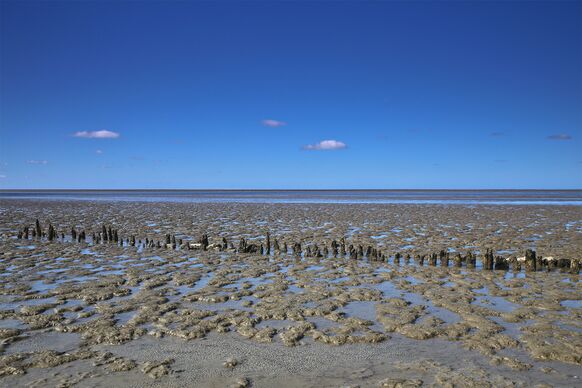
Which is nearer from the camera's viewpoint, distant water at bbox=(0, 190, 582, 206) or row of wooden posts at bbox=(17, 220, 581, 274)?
row of wooden posts at bbox=(17, 220, 581, 274)

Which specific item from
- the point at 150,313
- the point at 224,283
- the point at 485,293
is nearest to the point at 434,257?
the point at 485,293

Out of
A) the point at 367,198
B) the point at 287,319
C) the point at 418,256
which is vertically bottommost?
the point at 287,319

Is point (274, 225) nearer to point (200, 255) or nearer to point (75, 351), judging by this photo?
point (200, 255)

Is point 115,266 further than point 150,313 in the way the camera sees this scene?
Yes

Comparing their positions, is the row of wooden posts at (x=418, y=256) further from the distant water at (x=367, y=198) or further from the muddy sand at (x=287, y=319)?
the distant water at (x=367, y=198)

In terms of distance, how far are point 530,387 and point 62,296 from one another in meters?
10.5

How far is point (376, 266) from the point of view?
48.1 feet

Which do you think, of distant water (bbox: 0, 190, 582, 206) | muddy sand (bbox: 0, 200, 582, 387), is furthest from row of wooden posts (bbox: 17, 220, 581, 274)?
distant water (bbox: 0, 190, 582, 206)

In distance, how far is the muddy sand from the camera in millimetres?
6242

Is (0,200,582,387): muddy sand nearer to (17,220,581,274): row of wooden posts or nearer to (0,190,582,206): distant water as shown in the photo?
(17,220,581,274): row of wooden posts

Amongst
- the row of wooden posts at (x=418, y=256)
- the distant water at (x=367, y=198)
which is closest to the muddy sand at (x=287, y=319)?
the row of wooden posts at (x=418, y=256)

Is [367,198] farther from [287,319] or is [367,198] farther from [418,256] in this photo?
[287,319]

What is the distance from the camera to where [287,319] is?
28.7 feet

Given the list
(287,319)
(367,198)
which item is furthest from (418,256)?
(367,198)
